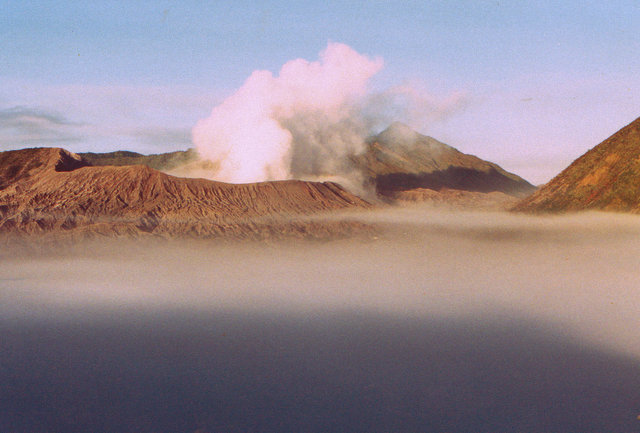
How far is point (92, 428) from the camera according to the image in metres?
15.3

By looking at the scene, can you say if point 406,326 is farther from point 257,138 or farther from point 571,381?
point 257,138

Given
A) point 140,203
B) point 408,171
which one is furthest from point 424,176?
point 140,203

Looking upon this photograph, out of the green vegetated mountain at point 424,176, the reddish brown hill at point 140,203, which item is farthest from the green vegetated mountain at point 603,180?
the green vegetated mountain at point 424,176

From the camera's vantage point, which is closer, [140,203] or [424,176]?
[140,203]

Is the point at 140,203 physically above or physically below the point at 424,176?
below

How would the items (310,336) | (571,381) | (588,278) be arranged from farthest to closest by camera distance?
(588,278) < (310,336) < (571,381)

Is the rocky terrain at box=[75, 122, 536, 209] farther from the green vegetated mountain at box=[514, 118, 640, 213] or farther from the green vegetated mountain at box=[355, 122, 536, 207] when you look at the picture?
the green vegetated mountain at box=[514, 118, 640, 213]

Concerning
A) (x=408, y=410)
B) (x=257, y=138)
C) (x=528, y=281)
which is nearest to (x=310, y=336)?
(x=408, y=410)

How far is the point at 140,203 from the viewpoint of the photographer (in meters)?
81.4

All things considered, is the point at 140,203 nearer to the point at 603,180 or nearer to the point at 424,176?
the point at 603,180

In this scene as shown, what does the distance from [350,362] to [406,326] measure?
20.6 feet

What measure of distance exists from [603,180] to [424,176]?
118m

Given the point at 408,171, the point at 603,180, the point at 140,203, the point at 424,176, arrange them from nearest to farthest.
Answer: the point at 603,180, the point at 140,203, the point at 408,171, the point at 424,176

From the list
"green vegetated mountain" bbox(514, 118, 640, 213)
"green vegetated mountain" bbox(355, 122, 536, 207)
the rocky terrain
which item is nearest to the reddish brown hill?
"green vegetated mountain" bbox(514, 118, 640, 213)
